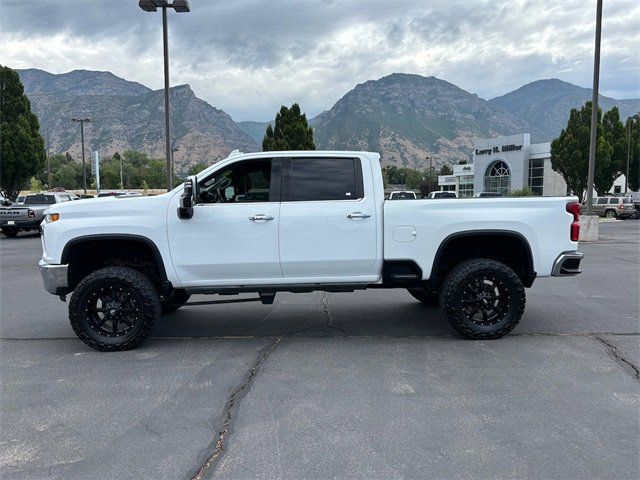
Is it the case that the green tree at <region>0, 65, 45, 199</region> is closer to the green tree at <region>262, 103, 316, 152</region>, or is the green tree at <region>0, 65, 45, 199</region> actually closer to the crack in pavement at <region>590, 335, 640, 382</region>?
the green tree at <region>262, 103, 316, 152</region>

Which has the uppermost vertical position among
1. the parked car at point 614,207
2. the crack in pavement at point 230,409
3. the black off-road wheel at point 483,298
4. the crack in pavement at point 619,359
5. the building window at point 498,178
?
the building window at point 498,178

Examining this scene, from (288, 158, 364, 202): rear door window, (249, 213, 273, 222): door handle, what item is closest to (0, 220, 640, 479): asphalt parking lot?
(249, 213, 273, 222): door handle

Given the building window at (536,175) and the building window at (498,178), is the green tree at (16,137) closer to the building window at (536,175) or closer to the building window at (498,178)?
the building window at (536,175)

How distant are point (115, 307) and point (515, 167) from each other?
63.0 meters

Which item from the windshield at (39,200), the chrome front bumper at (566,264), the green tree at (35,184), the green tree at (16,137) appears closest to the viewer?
the chrome front bumper at (566,264)

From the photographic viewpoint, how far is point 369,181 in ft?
17.9

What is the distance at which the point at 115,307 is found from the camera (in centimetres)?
525

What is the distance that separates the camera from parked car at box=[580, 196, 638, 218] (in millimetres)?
31453

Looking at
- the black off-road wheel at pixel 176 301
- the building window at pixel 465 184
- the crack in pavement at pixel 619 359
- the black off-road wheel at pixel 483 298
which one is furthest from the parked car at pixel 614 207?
the building window at pixel 465 184

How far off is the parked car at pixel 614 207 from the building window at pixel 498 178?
28.7 metres

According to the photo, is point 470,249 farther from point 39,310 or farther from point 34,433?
point 39,310

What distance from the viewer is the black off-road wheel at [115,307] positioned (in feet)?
16.9

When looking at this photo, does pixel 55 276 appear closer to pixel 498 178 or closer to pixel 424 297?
pixel 424 297

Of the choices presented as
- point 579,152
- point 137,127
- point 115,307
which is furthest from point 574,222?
point 137,127
